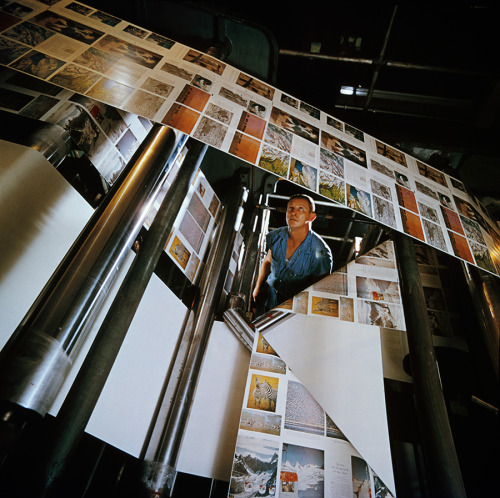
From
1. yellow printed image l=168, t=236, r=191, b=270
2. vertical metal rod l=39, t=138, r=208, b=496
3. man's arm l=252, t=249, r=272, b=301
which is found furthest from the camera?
man's arm l=252, t=249, r=272, b=301

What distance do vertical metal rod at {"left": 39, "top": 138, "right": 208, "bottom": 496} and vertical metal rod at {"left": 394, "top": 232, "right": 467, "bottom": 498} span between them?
5.01 ft

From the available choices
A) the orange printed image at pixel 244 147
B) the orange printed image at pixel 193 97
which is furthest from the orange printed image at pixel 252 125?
the orange printed image at pixel 193 97

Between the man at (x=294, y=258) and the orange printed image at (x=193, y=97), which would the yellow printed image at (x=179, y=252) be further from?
the orange printed image at (x=193, y=97)

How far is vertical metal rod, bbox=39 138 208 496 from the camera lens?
3.10ft

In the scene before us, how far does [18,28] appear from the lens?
51.7 inches

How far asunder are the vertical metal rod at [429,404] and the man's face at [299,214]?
93 cm

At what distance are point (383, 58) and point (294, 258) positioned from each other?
215 cm

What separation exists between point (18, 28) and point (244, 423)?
2.23 metres

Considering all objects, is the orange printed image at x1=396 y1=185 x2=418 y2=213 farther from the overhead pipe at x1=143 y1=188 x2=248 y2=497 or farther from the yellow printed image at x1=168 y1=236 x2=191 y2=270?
the yellow printed image at x1=168 y1=236 x2=191 y2=270

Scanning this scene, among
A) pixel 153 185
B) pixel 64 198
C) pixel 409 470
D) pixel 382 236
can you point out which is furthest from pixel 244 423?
pixel 382 236

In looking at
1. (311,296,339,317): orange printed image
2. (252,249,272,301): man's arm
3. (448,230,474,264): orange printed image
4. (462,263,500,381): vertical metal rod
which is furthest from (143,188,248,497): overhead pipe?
(462,263,500,381): vertical metal rod

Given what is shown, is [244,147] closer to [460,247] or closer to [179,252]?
[179,252]

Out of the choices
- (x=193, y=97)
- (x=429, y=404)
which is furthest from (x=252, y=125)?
(x=429, y=404)

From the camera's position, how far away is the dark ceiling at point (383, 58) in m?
2.43
